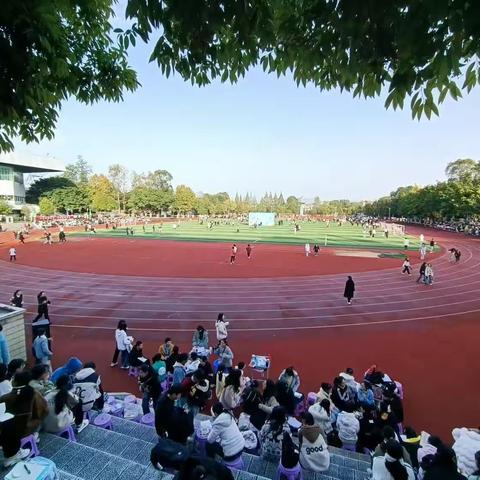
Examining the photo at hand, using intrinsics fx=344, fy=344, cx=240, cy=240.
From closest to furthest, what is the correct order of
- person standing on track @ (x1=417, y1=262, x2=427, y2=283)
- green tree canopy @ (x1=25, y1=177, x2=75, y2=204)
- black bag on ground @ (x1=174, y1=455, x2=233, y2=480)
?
1. black bag on ground @ (x1=174, y1=455, x2=233, y2=480)
2. person standing on track @ (x1=417, y1=262, x2=427, y2=283)
3. green tree canopy @ (x1=25, y1=177, x2=75, y2=204)

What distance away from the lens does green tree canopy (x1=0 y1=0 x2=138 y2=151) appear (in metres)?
3.69

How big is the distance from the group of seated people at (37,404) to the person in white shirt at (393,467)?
4.28 metres

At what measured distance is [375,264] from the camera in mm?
28109

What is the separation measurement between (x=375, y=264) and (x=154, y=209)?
86.4 meters

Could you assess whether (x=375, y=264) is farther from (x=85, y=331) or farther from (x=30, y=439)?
(x=30, y=439)

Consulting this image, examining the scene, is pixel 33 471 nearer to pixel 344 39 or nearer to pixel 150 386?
pixel 150 386

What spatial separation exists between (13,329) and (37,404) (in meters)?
6.20

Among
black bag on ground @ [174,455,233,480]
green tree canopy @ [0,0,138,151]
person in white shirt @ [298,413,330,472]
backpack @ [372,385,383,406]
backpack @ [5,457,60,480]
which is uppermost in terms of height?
green tree canopy @ [0,0,138,151]

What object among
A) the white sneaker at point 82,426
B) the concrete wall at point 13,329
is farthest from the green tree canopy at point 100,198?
the white sneaker at point 82,426

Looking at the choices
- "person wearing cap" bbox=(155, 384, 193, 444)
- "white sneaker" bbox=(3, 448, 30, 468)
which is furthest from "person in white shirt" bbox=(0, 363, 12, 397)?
"person wearing cap" bbox=(155, 384, 193, 444)

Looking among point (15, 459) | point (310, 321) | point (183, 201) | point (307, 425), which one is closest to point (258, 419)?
point (307, 425)

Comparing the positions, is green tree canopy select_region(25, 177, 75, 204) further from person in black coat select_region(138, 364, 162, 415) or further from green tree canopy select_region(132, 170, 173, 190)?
person in black coat select_region(138, 364, 162, 415)

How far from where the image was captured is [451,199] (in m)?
59.7

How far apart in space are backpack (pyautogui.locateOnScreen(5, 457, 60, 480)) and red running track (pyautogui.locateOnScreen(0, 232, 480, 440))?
608cm
